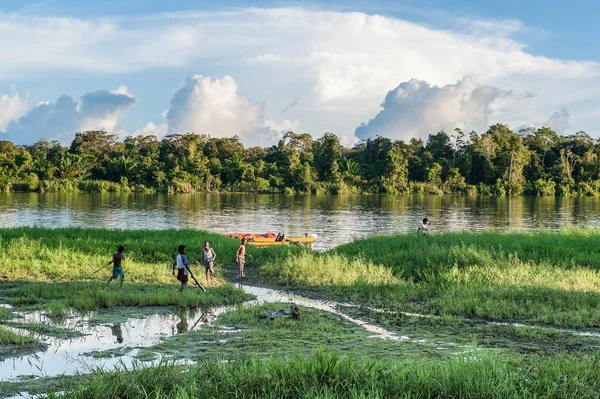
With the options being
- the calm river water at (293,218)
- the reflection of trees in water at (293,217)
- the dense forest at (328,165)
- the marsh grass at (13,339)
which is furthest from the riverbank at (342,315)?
the dense forest at (328,165)

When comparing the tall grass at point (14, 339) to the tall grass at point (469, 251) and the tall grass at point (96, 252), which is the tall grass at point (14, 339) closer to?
the tall grass at point (96, 252)

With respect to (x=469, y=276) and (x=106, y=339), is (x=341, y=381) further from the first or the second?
(x=469, y=276)

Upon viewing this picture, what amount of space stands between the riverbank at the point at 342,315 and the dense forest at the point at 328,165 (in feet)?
258

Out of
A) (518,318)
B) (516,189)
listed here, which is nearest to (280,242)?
(518,318)

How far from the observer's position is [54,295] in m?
14.8

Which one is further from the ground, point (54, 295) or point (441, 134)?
point (441, 134)

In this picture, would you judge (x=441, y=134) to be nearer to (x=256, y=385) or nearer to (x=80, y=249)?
(x=80, y=249)

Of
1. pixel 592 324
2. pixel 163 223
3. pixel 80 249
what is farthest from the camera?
pixel 163 223

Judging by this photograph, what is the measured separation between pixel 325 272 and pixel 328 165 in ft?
315

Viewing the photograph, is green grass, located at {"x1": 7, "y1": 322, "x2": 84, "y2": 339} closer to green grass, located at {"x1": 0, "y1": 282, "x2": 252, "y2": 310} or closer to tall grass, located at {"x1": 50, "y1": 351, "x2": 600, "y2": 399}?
green grass, located at {"x1": 0, "y1": 282, "x2": 252, "y2": 310}

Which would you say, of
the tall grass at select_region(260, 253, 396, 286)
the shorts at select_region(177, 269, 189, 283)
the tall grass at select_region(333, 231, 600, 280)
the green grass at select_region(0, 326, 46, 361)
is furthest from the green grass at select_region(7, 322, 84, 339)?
the tall grass at select_region(333, 231, 600, 280)

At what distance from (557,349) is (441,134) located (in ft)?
364

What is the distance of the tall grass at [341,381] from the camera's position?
6703mm

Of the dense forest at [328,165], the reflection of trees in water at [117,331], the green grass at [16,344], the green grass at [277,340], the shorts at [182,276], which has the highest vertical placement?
the dense forest at [328,165]
